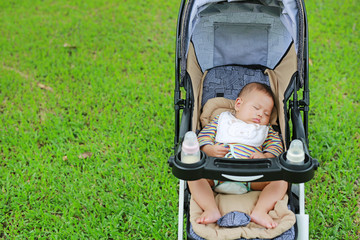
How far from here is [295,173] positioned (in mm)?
1994

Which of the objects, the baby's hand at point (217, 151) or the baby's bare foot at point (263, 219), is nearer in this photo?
the baby's bare foot at point (263, 219)

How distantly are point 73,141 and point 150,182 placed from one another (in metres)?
0.96

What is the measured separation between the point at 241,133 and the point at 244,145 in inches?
4.7

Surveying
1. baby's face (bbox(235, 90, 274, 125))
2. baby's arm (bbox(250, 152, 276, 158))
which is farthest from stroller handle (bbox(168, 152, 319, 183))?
baby's face (bbox(235, 90, 274, 125))

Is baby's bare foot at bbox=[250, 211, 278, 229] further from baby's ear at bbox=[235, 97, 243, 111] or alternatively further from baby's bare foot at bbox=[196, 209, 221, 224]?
baby's ear at bbox=[235, 97, 243, 111]

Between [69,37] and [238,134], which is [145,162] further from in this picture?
[69,37]

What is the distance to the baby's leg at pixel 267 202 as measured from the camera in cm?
218

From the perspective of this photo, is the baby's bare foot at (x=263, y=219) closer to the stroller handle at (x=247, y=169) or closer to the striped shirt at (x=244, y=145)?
the stroller handle at (x=247, y=169)

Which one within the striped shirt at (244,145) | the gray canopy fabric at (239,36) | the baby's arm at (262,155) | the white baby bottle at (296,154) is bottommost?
the baby's arm at (262,155)

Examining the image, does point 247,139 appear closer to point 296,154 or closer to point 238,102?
point 238,102

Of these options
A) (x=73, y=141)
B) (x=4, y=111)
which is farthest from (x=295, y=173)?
(x=4, y=111)

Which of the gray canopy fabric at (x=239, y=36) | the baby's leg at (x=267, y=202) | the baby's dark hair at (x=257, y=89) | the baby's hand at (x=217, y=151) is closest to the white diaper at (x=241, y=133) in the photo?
the baby's hand at (x=217, y=151)

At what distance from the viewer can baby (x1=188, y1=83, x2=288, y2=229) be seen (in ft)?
7.55

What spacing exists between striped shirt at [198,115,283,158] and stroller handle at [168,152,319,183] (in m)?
0.47
